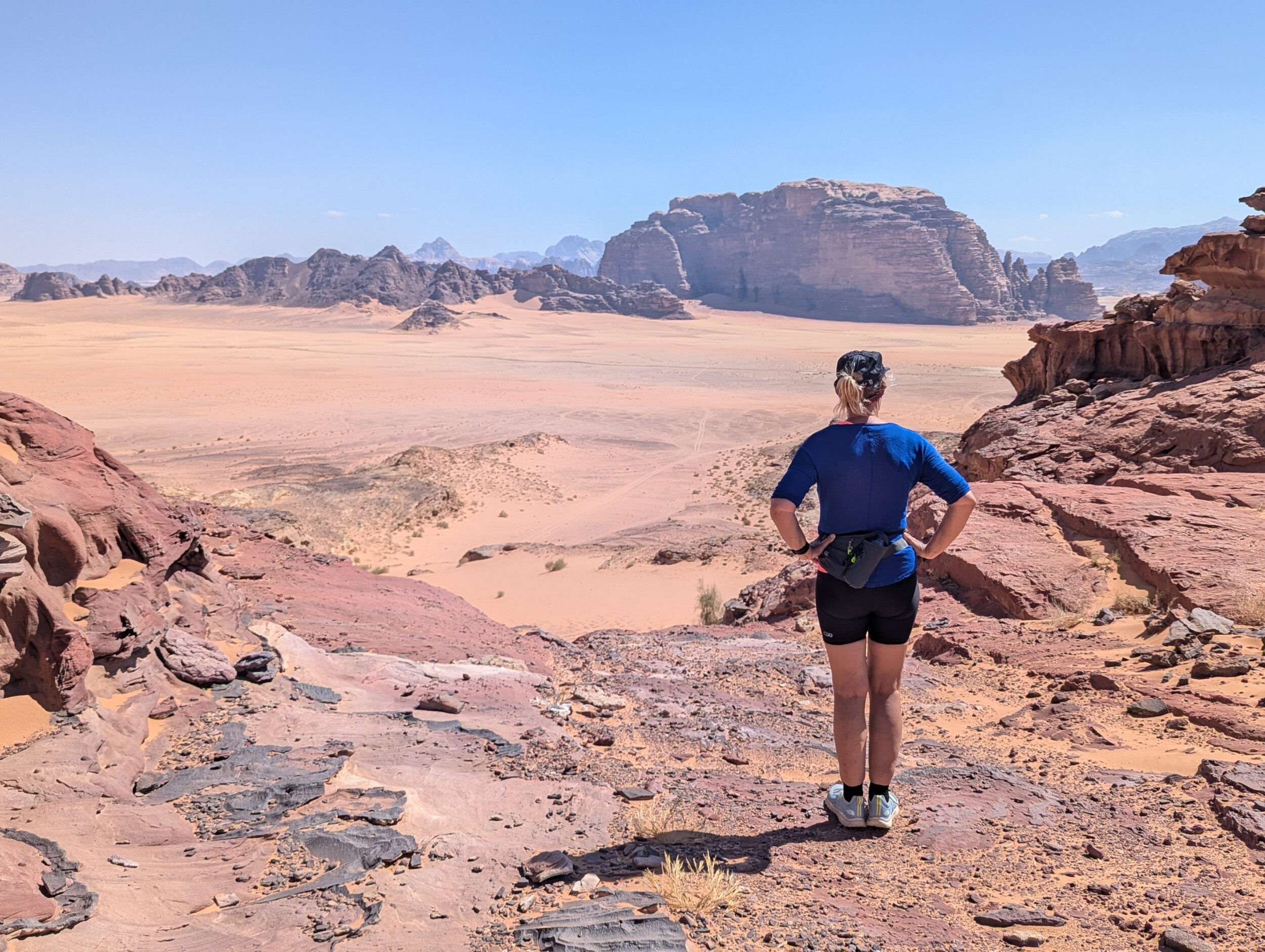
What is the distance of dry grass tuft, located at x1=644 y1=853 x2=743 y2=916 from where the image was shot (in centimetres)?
278

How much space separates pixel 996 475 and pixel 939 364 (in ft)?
170

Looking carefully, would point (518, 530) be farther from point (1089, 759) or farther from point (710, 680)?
point (1089, 759)

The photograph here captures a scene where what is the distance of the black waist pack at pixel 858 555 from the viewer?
3197mm

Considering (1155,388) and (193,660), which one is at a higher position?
(1155,388)

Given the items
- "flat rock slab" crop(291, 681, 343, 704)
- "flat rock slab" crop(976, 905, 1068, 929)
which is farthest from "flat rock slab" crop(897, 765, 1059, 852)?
"flat rock slab" crop(291, 681, 343, 704)

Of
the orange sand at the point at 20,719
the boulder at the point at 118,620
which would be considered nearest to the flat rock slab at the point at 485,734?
the boulder at the point at 118,620

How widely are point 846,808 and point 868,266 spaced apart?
371 ft

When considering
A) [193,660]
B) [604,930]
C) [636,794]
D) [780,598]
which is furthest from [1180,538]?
[193,660]

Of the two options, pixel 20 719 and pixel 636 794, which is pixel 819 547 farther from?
pixel 20 719

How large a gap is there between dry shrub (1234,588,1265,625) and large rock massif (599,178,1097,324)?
10402cm

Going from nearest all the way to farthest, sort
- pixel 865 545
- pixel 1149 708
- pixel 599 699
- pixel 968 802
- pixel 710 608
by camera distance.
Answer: pixel 865 545
pixel 968 802
pixel 1149 708
pixel 599 699
pixel 710 608

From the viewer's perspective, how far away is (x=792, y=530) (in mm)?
3229

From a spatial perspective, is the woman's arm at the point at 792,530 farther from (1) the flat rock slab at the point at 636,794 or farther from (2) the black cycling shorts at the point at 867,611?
(1) the flat rock slab at the point at 636,794

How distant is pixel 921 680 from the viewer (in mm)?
5965
